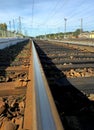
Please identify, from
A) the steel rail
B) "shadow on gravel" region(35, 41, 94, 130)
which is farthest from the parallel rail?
"shadow on gravel" region(35, 41, 94, 130)

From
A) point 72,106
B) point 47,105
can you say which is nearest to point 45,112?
point 47,105

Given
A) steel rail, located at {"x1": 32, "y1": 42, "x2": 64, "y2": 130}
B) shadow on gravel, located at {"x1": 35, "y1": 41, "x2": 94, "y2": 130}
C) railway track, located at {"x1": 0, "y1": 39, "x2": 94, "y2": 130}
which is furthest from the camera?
shadow on gravel, located at {"x1": 35, "y1": 41, "x2": 94, "y2": 130}

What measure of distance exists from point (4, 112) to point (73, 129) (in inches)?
42.9

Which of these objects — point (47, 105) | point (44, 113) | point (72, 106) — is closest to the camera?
point (44, 113)

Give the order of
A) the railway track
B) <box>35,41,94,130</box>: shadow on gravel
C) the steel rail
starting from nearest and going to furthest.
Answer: the steel rail < the railway track < <box>35,41,94,130</box>: shadow on gravel

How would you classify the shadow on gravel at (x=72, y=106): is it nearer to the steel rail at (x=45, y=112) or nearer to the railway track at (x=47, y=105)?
the railway track at (x=47, y=105)

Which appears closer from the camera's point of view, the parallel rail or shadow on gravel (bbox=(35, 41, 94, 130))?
the parallel rail

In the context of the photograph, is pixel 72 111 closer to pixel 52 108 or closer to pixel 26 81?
pixel 52 108

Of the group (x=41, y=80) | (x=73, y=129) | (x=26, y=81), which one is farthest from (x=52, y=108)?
(x=26, y=81)

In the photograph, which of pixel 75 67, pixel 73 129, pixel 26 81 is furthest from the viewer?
pixel 75 67

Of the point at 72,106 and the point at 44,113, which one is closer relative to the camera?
the point at 44,113

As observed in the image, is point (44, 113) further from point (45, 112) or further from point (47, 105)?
point (47, 105)

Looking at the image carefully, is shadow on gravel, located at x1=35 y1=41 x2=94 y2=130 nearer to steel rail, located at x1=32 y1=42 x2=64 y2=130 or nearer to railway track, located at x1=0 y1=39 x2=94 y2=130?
railway track, located at x1=0 y1=39 x2=94 y2=130

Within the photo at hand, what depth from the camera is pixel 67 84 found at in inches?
214
